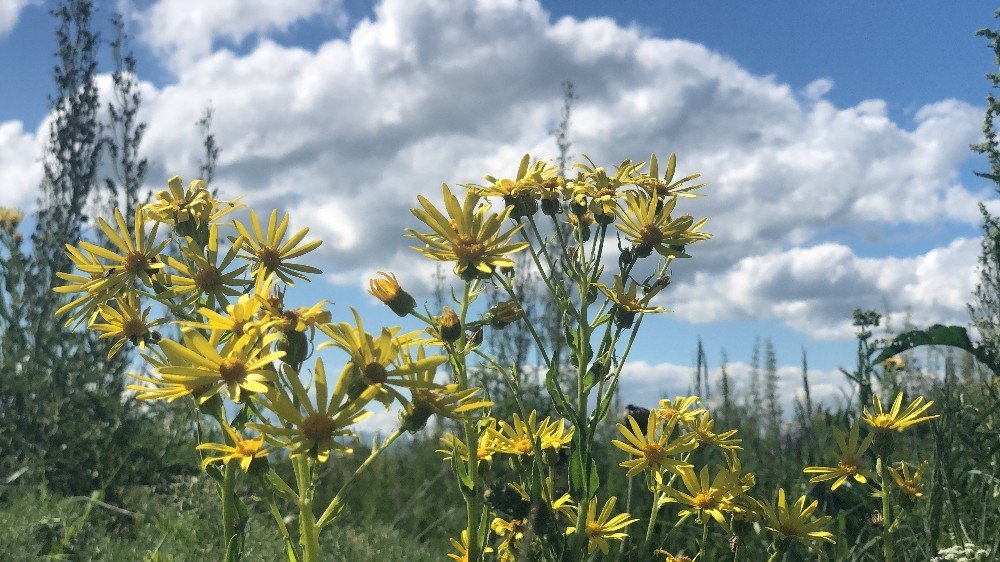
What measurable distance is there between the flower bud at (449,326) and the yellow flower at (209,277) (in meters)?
0.41

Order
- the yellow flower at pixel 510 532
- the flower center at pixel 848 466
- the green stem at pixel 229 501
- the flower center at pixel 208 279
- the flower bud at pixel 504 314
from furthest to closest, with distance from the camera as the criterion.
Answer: the flower center at pixel 848 466 → the yellow flower at pixel 510 532 → the flower bud at pixel 504 314 → the flower center at pixel 208 279 → the green stem at pixel 229 501

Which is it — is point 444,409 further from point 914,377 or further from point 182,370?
point 914,377

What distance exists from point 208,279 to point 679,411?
1.19m

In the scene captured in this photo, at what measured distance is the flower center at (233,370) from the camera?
1293 millimetres

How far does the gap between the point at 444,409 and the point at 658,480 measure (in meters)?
0.78

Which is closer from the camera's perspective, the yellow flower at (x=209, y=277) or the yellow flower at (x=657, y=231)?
the yellow flower at (x=209, y=277)

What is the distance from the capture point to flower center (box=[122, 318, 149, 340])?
1790 mm

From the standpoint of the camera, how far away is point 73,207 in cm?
525

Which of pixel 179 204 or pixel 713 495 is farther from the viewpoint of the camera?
pixel 713 495

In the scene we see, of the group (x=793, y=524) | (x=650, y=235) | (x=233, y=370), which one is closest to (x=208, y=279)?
(x=233, y=370)

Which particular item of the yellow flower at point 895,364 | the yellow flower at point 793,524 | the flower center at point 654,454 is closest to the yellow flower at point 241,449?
the flower center at point 654,454

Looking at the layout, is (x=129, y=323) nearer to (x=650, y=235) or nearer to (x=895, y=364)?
(x=650, y=235)

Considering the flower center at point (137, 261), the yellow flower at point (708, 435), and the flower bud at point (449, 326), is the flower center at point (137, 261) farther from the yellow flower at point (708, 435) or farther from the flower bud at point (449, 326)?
the yellow flower at point (708, 435)

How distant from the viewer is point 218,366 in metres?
1.30
